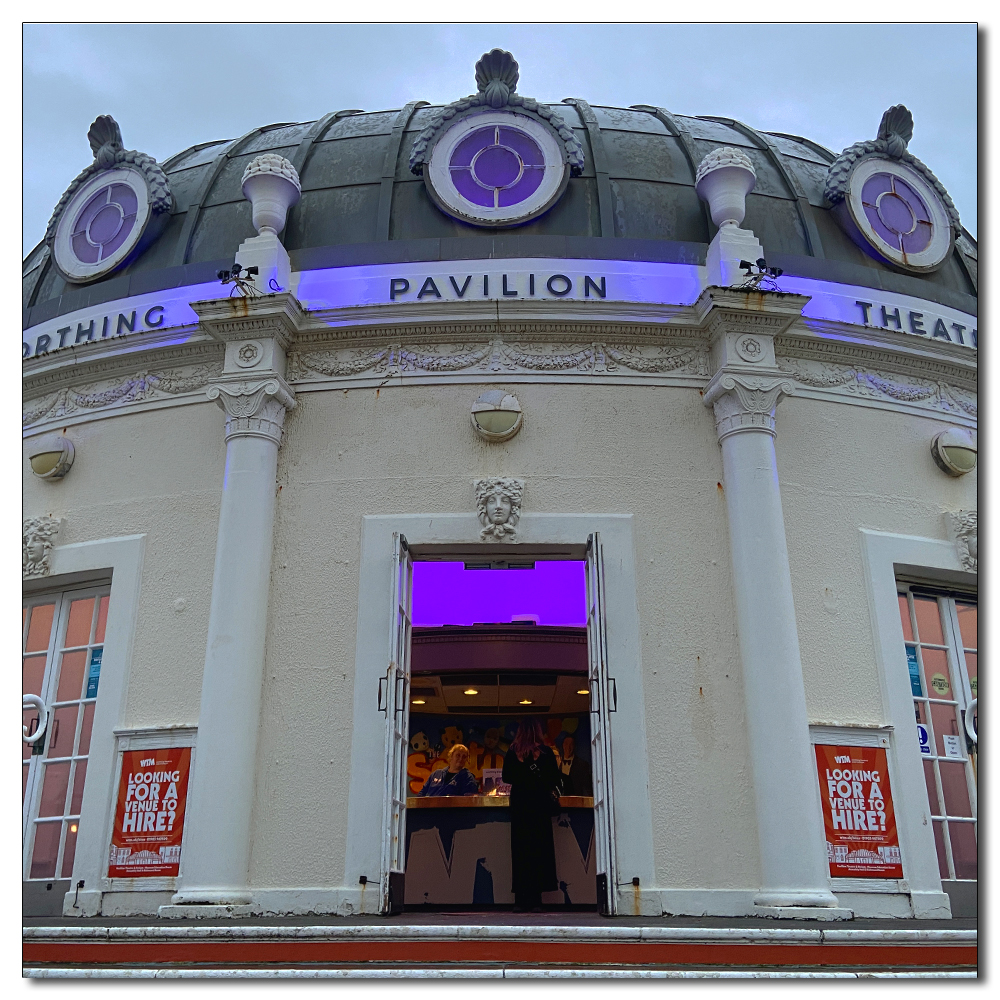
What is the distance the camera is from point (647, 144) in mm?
10016

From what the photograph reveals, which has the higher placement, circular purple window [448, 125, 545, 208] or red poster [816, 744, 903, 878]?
circular purple window [448, 125, 545, 208]

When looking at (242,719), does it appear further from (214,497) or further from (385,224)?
(385,224)

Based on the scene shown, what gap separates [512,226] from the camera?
28.9ft

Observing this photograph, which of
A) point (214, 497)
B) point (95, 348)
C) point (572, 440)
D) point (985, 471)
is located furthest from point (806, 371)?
point (95, 348)

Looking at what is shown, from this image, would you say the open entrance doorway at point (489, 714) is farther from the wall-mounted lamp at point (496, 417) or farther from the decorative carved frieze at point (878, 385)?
the decorative carved frieze at point (878, 385)

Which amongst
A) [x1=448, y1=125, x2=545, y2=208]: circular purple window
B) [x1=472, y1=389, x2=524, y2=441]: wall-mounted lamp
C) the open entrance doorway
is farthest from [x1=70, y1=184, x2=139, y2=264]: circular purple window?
the open entrance doorway

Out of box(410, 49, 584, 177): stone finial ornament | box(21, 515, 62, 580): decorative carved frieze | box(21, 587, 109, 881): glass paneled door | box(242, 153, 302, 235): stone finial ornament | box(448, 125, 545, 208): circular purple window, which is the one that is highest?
box(410, 49, 584, 177): stone finial ornament

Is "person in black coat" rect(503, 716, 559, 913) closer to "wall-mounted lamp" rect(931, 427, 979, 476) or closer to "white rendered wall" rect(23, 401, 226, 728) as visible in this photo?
"white rendered wall" rect(23, 401, 226, 728)

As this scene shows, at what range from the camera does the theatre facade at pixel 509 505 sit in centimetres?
691

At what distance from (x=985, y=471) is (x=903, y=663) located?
9.00 feet

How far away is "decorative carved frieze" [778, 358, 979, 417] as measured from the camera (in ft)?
27.4

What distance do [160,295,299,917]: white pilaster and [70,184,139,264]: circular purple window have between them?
2.50 meters

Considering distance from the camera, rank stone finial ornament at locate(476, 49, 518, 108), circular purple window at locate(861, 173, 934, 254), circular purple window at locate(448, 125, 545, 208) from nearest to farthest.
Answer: circular purple window at locate(448, 125, 545, 208), stone finial ornament at locate(476, 49, 518, 108), circular purple window at locate(861, 173, 934, 254)

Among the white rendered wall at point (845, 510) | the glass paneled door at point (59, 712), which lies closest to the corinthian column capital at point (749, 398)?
the white rendered wall at point (845, 510)
